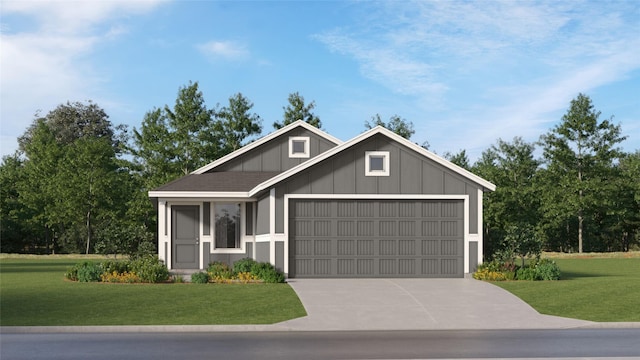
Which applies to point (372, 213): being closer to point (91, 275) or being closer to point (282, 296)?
point (282, 296)

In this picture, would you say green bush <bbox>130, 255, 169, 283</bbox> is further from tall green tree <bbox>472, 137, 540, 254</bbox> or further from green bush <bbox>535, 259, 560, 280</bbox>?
tall green tree <bbox>472, 137, 540, 254</bbox>

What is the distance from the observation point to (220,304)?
21.5 metres

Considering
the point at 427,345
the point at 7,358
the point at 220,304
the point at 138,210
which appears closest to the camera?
the point at 7,358

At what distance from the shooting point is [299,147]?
36.9 metres

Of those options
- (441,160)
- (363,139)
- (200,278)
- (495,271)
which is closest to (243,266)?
(200,278)

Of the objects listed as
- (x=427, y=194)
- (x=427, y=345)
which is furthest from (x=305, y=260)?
(x=427, y=345)

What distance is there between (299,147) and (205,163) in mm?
19931

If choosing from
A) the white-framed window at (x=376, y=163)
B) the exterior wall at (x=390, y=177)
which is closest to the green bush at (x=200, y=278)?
the exterior wall at (x=390, y=177)

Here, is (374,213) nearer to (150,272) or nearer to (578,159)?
(150,272)

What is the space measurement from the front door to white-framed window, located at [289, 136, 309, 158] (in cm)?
632

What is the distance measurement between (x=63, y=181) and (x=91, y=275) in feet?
123

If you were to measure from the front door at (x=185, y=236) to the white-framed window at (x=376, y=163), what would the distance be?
7527 mm

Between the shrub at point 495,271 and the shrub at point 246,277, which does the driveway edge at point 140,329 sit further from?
the shrub at point 495,271

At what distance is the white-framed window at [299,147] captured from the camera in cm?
3675
